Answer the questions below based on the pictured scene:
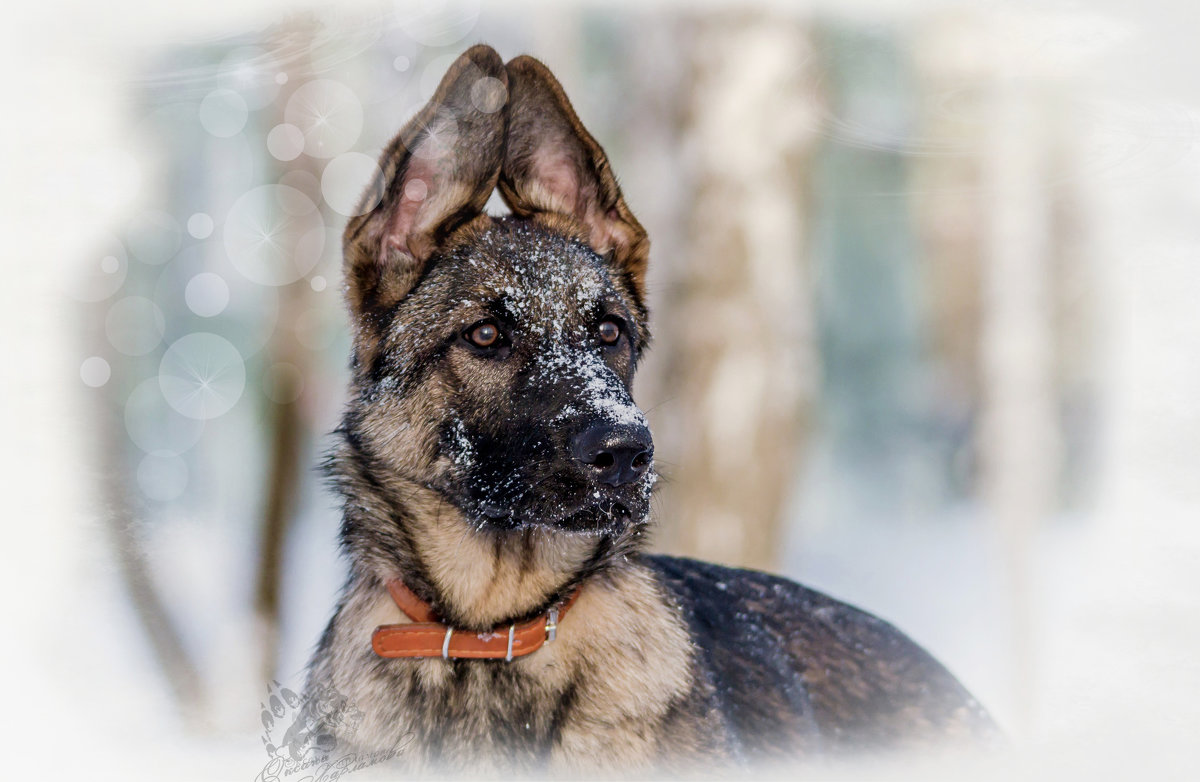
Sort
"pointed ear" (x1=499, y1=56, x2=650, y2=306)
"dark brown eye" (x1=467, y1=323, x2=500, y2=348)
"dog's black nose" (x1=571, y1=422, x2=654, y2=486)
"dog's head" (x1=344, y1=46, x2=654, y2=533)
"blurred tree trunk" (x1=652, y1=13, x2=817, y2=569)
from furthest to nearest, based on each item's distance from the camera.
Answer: "blurred tree trunk" (x1=652, y1=13, x2=817, y2=569) → "pointed ear" (x1=499, y1=56, x2=650, y2=306) → "dark brown eye" (x1=467, y1=323, x2=500, y2=348) → "dog's head" (x1=344, y1=46, x2=654, y2=533) → "dog's black nose" (x1=571, y1=422, x2=654, y2=486)

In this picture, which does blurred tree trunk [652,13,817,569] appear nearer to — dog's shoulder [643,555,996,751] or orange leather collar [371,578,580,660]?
dog's shoulder [643,555,996,751]

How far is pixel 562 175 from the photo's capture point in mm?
2951

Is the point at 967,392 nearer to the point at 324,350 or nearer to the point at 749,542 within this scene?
the point at 749,542

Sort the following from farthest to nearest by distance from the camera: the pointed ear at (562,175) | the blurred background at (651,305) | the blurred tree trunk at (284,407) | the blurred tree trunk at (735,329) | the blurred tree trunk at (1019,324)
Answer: the blurred tree trunk at (735,329), the blurred tree trunk at (1019,324), the blurred tree trunk at (284,407), the blurred background at (651,305), the pointed ear at (562,175)

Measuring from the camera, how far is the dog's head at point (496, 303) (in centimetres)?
234

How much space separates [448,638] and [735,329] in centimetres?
301

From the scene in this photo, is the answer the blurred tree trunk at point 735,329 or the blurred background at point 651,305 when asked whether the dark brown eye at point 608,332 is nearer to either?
the blurred background at point 651,305

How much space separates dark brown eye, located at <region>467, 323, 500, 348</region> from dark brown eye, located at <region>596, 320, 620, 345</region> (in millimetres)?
360

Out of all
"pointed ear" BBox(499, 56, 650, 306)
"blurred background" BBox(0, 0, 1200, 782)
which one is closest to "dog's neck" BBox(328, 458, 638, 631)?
"blurred background" BBox(0, 0, 1200, 782)

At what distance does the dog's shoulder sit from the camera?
2898 millimetres

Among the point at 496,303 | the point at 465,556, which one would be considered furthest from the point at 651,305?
the point at 465,556

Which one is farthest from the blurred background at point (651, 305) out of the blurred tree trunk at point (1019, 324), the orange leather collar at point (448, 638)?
the orange leather collar at point (448, 638)

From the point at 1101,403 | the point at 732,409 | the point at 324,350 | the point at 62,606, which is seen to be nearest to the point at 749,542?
the point at 732,409

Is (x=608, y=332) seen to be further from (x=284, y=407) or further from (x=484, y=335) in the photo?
(x=284, y=407)
